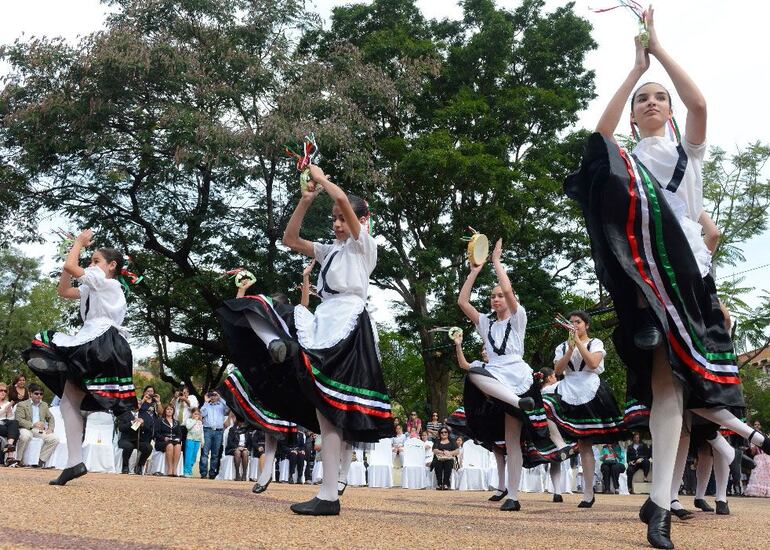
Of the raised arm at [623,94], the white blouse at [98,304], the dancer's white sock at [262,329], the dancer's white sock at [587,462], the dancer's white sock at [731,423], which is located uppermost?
the raised arm at [623,94]

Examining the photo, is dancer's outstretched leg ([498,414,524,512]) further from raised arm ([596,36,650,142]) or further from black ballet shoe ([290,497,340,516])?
raised arm ([596,36,650,142])

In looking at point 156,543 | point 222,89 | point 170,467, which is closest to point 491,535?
point 156,543

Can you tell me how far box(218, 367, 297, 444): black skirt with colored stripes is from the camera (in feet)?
26.7

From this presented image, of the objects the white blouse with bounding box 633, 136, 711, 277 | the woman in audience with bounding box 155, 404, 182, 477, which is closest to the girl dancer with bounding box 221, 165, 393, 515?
the white blouse with bounding box 633, 136, 711, 277

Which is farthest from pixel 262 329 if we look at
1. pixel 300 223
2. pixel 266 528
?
pixel 266 528

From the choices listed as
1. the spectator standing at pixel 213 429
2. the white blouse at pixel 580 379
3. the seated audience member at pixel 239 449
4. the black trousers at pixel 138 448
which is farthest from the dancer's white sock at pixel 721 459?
the black trousers at pixel 138 448

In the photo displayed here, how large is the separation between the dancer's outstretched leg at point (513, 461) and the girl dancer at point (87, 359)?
3344 mm

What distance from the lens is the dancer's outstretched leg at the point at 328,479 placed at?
498 centimetres

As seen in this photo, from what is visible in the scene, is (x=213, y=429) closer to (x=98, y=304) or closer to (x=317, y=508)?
(x=98, y=304)

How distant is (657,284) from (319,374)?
2090 millimetres

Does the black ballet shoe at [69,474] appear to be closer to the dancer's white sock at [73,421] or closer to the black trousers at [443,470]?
the dancer's white sock at [73,421]

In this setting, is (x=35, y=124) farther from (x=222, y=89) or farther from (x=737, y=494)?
(x=737, y=494)

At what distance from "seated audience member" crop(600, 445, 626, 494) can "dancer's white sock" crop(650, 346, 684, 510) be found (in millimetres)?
15609

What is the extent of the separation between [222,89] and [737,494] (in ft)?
51.3
